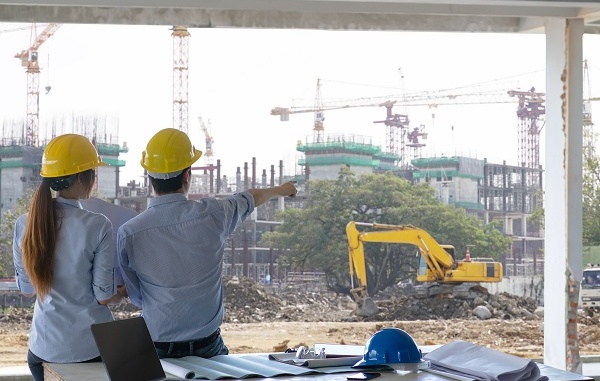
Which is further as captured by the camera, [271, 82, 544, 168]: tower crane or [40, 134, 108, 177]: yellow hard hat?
[271, 82, 544, 168]: tower crane

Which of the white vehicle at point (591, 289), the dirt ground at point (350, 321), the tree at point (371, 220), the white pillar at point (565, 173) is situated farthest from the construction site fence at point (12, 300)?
the white pillar at point (565, 173)

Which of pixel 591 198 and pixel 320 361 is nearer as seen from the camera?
pixel 320 361

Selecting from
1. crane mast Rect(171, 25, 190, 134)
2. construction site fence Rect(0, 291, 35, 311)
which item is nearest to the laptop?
construction site fence Rect(0, 291, 35, 311)

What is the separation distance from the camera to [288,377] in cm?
252

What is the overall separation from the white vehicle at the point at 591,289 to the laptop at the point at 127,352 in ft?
28.1

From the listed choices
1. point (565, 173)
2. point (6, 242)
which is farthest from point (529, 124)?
point (565, 173)

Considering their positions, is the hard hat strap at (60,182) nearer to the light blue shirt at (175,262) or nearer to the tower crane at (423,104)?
the light blue shirt at (175,262)

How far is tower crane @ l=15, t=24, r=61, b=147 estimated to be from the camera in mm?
10836

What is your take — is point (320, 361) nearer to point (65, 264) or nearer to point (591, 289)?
point (65, 264)

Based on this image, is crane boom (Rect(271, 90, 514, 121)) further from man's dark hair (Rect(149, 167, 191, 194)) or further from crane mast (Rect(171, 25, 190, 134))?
man's dark hair (Rect(149, 167, 191, 194))

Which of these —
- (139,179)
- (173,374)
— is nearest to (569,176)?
(173,374)

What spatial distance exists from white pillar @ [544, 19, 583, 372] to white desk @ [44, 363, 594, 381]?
2.70 m

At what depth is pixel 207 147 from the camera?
12.4 m

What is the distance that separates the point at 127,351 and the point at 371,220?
12.8 meters
